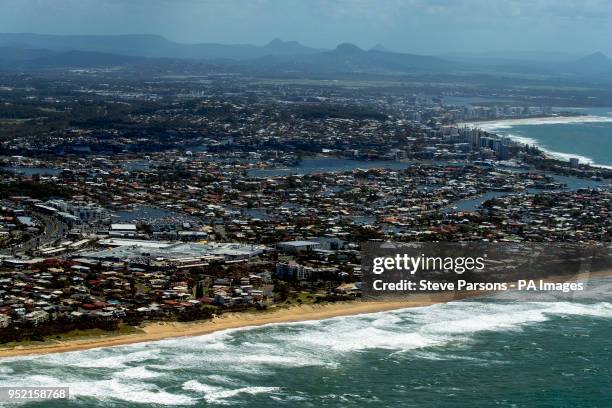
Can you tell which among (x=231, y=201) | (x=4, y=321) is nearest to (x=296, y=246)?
(x=231, y=201)

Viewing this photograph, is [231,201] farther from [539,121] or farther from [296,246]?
[539,121]

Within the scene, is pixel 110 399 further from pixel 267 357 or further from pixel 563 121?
pixel 563 121

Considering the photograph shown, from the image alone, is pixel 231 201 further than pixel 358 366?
Yes

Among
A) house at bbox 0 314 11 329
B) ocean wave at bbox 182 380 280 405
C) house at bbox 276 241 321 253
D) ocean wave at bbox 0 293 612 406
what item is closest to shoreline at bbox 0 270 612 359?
ocean wave at bbox 0 293 612 406

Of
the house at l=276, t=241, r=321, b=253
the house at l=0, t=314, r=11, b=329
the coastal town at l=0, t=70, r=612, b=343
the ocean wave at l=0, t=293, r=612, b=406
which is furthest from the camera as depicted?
the house at l=276, t=241, r=321, b=253

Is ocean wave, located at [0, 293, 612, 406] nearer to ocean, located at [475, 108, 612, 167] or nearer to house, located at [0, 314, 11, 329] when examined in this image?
house, located at [0, 314, 11, 329]

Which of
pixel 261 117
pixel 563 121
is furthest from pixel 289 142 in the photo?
pixel 563 121
